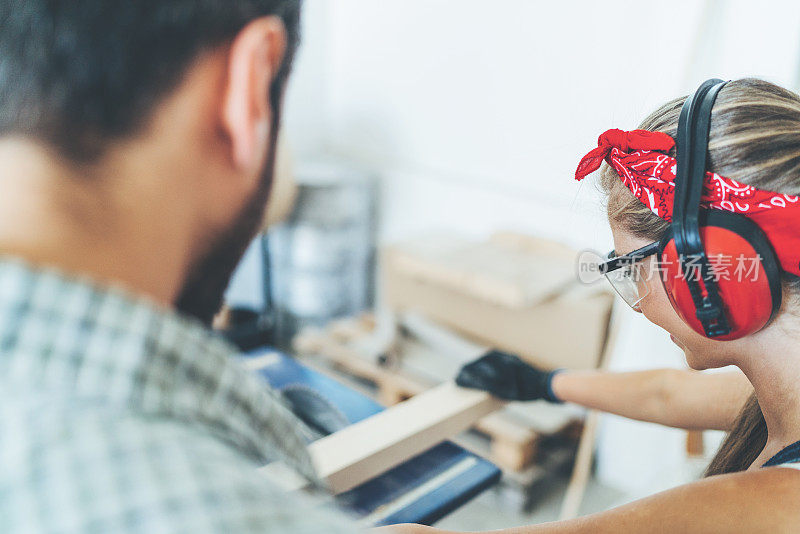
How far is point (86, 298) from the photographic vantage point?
1.50ft

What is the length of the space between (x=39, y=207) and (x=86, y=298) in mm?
87

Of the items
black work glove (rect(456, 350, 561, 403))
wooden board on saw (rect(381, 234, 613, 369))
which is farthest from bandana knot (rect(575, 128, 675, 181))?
wooden board on saw (rect(381, 234, 613, 369))

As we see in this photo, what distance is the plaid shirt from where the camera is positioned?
394 millimetres

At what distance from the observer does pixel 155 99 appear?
0.50 meters

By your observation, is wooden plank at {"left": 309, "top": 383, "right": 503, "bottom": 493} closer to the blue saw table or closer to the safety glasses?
the blue saw table

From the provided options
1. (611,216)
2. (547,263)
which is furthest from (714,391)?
(547,263)

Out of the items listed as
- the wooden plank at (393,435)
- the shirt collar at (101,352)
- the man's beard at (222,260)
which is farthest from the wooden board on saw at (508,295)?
the shirt collar at (101,352)

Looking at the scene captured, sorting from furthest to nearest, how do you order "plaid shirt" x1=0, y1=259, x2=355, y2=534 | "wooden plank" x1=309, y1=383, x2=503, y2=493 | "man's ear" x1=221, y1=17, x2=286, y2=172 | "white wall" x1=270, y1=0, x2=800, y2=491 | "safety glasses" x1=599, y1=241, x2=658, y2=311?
"white wall" x1=270, y1=0, x2=800, y2=491
"wooden plank" x1=309, y1=383, x2=503, y2=493
"safety glasses" x1=599, y1=241, x2=658, y2=311
"man's ear" x1=221, y1=17, x2=286, y2=172
"plaid shirt" x1=0, y1=259, x2=355, y2=534

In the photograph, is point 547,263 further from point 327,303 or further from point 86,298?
point 86,298

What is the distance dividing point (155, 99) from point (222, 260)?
17cm

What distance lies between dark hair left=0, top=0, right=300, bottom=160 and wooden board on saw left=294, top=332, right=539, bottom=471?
1328mm

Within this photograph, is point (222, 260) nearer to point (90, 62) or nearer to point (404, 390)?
point (90, 62)

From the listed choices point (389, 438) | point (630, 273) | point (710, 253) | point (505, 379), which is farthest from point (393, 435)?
point (710, 253)

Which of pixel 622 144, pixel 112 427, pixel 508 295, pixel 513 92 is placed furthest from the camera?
pixel 513 92
